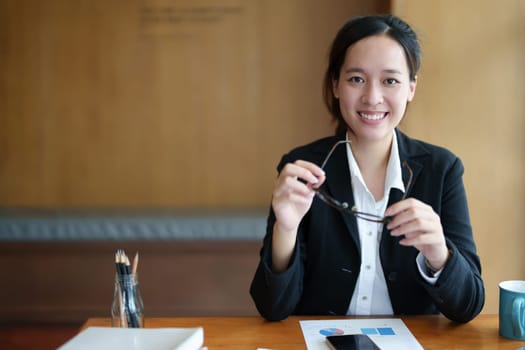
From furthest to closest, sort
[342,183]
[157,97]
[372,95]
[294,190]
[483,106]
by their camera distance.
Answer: [157,97]
[483,106]
[342,183]
[372,95]
[294,190]

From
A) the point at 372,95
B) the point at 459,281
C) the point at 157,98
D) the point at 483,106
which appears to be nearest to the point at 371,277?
the point at 459,281

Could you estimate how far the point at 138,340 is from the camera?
1.05 metres

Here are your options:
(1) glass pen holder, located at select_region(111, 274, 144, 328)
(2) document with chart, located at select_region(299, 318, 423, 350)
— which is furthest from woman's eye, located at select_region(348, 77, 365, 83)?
(1) glass pen holder, located at select_region(111, 274, 144, 328)

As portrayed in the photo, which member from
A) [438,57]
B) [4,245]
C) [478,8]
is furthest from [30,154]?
[478,8]

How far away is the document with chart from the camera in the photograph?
1194mm

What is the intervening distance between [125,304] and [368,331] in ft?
1.74

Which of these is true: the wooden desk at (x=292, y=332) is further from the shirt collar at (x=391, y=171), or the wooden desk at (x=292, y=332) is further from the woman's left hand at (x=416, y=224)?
the shirt collar at (x=391, y=171)

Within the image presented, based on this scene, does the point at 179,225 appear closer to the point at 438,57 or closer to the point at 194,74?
the point at 194,74

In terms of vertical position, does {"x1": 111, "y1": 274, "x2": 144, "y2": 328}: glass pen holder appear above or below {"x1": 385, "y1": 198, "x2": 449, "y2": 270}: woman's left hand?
below

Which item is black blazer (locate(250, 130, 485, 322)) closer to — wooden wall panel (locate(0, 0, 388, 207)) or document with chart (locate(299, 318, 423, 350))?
document with chart (locate(299, 318, 423, 350))

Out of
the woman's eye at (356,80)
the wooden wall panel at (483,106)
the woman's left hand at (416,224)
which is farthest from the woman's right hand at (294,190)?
the wooden wall panel at (483,106)

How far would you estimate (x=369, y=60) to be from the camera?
4.95 feet

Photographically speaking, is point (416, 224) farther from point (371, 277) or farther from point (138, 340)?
point (138, 340)

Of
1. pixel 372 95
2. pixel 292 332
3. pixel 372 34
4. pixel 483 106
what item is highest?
pixel 372 34
